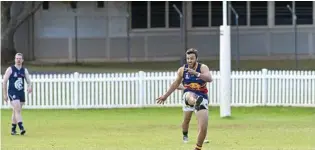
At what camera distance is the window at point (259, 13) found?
4041 cm

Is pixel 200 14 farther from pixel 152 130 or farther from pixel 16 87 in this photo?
pixel 16 87

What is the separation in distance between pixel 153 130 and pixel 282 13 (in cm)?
2415

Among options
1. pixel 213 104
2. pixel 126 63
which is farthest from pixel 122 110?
pixel 126 63

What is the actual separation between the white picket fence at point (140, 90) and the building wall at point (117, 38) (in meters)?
15.5

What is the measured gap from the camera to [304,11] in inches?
1566

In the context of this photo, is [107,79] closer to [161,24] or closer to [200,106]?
[200,106]

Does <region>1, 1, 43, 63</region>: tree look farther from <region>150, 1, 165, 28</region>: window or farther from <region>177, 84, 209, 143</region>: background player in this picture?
<region>177, 84, 209, 143</region>: background player

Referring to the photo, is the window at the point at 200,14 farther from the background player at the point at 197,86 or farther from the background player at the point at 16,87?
the background player at the point at 197,86

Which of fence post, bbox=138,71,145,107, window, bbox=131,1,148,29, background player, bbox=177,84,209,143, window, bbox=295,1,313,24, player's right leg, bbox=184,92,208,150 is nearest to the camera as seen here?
player's right leg, bbox=184,92,208,150

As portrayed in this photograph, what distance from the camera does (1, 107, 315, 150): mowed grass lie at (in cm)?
1431

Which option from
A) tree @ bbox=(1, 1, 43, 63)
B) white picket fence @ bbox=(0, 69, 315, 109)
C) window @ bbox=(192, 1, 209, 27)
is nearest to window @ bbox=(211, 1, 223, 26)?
window @ bbox=(192, 1, 209, 27)

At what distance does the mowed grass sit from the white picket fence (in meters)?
0.36

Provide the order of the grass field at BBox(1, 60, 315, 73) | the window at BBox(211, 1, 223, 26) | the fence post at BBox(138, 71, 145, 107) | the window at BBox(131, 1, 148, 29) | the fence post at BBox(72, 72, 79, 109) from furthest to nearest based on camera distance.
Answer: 1. the window at BBox(211, 1, 223, 26)
2. the window at BBox(131, 1, 148, 29)
3. the grass field at BBox(1, 60, 315, 73)
4. the fence post at BBox(138, 71, 145, 107)
5. the fence post at BBox(72, 72, 79, 109)

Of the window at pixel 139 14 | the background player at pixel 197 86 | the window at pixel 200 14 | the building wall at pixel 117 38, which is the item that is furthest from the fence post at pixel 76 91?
the window at pixel 200 14
